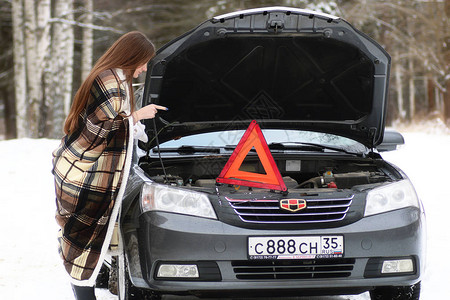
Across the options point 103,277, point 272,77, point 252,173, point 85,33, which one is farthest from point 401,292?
point 85,33

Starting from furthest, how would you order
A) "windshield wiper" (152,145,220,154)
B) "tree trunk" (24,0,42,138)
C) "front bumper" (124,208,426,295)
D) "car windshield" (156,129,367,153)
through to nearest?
"tree trunk" (24,0,42,138)
"car windshield" (156,129,367,153)
"windshield wiper" (152,145,220,154)
"front bumper" (124,208,426,295)

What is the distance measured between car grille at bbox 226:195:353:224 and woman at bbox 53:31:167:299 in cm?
69

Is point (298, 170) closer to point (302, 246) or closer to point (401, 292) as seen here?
point (401, 292)

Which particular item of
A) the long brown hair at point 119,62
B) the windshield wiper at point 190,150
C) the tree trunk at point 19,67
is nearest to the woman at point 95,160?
the long brown hair at point 119,62

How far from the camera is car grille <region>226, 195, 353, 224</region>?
4.26 metres

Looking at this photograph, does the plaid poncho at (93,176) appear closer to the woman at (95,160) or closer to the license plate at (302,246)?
the woman at (95,160)

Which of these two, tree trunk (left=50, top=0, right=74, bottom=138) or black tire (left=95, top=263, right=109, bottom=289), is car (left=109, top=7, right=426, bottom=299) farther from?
tree trunk (left=50, top=0, right=74, bottom=138)

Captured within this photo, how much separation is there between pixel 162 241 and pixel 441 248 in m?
3.94

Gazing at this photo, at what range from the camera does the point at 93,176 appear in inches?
164

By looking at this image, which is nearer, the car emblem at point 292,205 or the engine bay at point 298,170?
the car emblem at point 292,205

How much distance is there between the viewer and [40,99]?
1988cm

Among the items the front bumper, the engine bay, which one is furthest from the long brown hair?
the engine bay

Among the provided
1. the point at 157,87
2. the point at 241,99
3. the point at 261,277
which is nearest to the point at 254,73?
the point at 241,99

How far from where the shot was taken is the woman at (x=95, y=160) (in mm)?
4172
